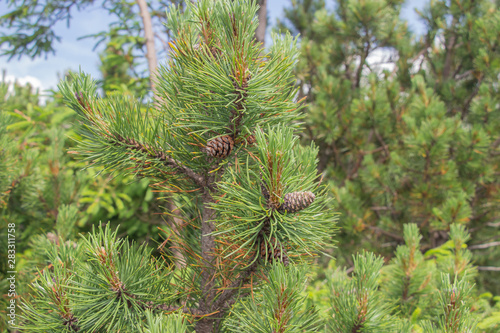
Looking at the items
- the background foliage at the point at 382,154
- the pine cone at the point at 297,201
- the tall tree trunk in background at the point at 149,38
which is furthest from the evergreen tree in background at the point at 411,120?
the pine cone at the point at 297,201

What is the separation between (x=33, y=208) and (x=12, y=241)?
10.5 inches

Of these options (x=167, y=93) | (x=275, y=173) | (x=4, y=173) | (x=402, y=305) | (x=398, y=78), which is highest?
(x=398, y=78)

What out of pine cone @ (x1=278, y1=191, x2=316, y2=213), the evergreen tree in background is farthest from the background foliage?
pine cone @ (x1=278, y1=191, x2=316, y2=213)

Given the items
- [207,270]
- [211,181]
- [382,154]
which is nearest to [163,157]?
[211,181]

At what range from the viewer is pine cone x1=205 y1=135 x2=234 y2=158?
84 centimetres

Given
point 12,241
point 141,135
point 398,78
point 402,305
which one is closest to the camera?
point 141,135

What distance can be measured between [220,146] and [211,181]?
0.17 meters

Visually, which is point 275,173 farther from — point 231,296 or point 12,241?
point 12,241

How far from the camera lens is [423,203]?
10.4 feet

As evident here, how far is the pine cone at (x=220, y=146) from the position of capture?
→ 2.74ft

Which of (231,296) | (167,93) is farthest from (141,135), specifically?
(231,296)

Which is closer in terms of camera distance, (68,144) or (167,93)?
(167,93)

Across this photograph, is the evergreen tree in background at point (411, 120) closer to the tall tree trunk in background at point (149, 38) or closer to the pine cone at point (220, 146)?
the tall tree trunk in background at point (149, 38)

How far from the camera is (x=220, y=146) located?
33.1 inches
